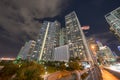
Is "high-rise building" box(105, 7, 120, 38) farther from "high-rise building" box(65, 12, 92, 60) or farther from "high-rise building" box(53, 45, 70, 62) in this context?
"high-rise building" box(53, 45, 70, 62)

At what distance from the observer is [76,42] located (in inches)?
4060

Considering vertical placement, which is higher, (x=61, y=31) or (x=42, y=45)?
(x=61, y=31)

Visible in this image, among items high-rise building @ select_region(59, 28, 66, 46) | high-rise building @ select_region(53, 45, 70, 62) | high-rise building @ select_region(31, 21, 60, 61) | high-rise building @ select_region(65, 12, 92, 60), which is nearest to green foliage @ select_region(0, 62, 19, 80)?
high-rise building @ select_region(65, 12, 92, 60)

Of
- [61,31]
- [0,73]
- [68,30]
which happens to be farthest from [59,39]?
[0,73]

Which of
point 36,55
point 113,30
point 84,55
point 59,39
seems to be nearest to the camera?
point 113,30

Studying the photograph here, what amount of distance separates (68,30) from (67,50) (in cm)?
3178

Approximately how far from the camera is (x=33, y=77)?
47.0 ft

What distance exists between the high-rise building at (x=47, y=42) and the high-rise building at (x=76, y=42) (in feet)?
82.4

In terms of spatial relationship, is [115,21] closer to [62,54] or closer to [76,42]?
[76,42]

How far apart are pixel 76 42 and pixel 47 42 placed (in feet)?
138

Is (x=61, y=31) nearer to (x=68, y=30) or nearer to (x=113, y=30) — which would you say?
(x=68, y=30)

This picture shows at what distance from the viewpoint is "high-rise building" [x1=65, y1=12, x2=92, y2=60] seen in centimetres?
9156

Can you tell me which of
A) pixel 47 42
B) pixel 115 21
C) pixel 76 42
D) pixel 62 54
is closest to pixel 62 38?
pixel 47 42

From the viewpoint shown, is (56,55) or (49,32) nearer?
(56,55)
